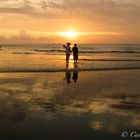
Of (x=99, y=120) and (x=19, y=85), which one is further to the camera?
(x=19, y=85)

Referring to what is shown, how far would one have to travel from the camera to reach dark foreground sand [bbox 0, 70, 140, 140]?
300 inches

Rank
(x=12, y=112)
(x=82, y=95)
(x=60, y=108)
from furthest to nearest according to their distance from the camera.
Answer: (x=82, y=95), (x=60, y=108), (x=12, y=112)

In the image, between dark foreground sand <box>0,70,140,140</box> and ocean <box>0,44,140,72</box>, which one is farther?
ocean <box>0,44,140,72</box>

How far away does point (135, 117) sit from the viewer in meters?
9.18

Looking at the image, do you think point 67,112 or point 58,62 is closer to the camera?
point 67,112

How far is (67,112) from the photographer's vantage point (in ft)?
32.0

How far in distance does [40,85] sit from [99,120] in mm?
7540

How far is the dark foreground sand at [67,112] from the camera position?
25.0ft

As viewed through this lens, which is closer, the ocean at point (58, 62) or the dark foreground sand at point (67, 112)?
the dark foreground sand at point (67, 112)

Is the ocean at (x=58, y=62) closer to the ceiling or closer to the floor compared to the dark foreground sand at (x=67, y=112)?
closer to the floor

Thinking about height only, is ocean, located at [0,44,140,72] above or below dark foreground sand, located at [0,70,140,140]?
below

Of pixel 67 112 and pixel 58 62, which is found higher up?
pixel 67 112

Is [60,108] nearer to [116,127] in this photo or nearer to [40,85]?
[116,127]

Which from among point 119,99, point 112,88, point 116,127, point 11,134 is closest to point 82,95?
point 119,99
